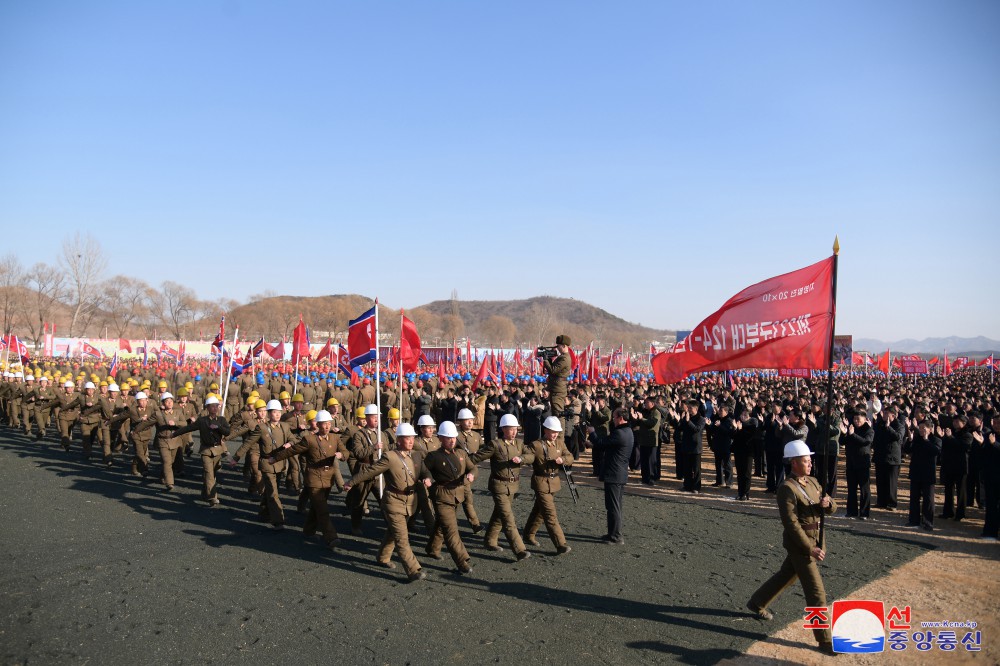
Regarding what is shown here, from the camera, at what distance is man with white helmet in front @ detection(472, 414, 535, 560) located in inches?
342

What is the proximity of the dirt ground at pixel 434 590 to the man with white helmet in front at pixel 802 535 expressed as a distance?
1.24 feet

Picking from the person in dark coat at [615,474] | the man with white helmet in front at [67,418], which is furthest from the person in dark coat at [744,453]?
the man with white helmet in front at [67,418]

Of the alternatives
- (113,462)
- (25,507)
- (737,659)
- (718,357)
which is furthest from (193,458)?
(737,659)

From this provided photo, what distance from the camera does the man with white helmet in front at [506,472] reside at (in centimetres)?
869

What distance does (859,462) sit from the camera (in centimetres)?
1131

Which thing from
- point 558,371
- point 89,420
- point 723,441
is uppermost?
point 558,371

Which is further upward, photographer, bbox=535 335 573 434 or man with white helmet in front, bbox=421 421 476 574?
photographer, bbox=535 335 573 434

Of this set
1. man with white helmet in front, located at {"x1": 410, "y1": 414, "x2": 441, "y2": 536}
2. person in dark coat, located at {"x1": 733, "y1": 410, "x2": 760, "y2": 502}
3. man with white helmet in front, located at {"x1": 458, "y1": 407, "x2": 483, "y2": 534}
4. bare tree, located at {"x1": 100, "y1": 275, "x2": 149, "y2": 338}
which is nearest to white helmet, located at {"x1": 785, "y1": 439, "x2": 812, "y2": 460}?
man with white helmet in front, located at {"x1": 410, "y1": 414, "x2": 441, "y2": 536}

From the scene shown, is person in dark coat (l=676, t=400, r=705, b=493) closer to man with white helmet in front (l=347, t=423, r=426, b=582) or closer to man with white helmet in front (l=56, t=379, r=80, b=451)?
man with white helmet in front (l=347, t=423, r=426, b=582)

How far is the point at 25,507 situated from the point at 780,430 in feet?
47.7

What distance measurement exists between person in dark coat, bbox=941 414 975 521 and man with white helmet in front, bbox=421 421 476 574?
885 cm

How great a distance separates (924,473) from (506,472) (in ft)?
24.3

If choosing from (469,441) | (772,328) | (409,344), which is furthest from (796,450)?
(409,344)

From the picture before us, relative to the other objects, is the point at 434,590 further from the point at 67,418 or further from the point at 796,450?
the point at 67,418
